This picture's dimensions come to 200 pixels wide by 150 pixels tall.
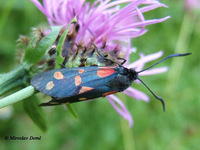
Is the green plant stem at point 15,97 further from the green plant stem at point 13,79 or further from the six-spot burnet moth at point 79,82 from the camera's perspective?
the green plant stem at point 13,79

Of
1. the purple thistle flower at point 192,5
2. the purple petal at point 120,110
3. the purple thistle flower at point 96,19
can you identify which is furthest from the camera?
the purple thistle flower at point 192,5

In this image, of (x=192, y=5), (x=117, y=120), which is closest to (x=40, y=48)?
(x=117, y=120)

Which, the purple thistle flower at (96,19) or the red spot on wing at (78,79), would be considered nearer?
the red spot on wing at (78,79)

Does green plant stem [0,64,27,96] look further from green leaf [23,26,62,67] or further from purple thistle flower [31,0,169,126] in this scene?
purple thistle flower [31,0,169,126]

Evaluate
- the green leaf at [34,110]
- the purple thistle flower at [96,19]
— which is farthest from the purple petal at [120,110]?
the green leaf at [34,110]

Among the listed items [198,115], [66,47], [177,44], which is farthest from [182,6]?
[66,47]

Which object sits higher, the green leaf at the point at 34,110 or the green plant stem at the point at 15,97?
the green plant stem at the point at 15,97

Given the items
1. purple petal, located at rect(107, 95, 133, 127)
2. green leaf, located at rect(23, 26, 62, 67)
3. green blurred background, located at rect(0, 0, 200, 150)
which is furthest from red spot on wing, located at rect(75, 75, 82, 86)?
green blurred background, located at rect(0, 0, 200, 150)
